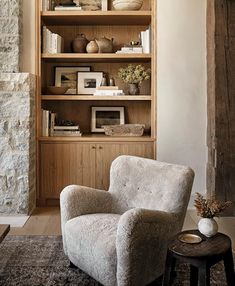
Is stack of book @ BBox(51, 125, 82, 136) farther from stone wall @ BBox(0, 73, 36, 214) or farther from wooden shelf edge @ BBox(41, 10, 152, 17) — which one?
wooden shelf edge @ BBox(41, 10, 152, 17)

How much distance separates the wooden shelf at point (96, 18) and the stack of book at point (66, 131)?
4.00 feet

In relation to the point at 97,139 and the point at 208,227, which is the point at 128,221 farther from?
the point at 97,139

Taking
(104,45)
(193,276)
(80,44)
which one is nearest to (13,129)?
(80,44)

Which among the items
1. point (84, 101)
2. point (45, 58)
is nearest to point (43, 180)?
point (84, 101)

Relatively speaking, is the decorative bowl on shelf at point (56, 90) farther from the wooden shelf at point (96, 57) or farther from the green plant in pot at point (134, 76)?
the green plant in pot at point (134, 76)

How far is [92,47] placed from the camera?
13.9 feet

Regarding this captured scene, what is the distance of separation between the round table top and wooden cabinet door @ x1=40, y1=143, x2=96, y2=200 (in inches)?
88.8

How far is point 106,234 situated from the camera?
231 cm

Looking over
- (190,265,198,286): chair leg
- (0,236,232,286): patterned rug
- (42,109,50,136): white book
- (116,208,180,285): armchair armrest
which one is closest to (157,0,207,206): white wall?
(42,109,50,136): white book

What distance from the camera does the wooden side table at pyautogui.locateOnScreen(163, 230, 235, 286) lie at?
1.88 m

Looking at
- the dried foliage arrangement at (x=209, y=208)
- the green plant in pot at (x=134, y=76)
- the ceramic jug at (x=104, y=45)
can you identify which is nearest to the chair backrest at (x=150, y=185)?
the dried foliage arrangement at (x=209, y=208)

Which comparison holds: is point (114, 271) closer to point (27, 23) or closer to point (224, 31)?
point (224, 31)

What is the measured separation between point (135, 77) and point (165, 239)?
2359 millimetres

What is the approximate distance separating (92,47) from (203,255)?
296cm
